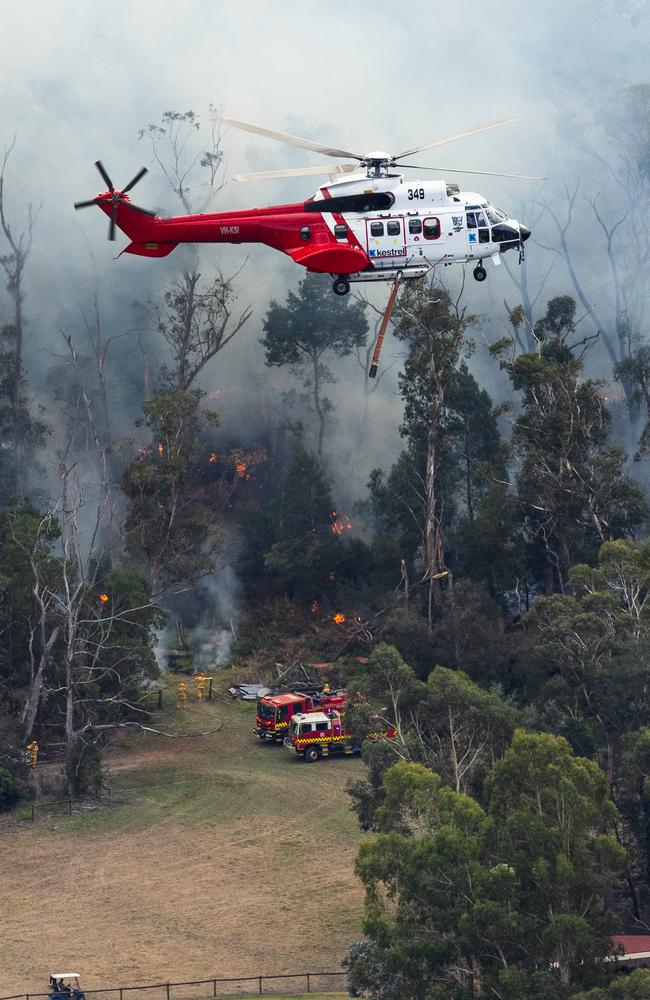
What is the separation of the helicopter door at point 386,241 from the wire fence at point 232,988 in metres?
20.2

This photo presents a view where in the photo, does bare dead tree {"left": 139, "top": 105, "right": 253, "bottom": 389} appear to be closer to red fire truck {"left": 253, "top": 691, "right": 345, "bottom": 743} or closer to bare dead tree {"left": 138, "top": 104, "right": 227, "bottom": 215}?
bare dead tree {"left": 138, "top": 104, "right": 227, "bottom": 215}

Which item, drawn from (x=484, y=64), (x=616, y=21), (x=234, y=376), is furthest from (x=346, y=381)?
(x=616, y=21)

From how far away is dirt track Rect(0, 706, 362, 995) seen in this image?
166ft

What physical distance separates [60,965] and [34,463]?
5147 cm

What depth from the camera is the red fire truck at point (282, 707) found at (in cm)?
6869

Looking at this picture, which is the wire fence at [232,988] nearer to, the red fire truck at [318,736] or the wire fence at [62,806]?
the wire fence at [62,806]

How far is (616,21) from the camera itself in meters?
129

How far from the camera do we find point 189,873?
56.9m

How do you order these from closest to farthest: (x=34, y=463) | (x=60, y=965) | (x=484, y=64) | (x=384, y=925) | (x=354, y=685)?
(x=384, y=925) → (x=60, y=965) → (x=354, y=685) → (x=34, y=463) → (x=484, y=64)

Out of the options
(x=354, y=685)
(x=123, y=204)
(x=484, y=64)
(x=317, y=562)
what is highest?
(x=484, y=64)

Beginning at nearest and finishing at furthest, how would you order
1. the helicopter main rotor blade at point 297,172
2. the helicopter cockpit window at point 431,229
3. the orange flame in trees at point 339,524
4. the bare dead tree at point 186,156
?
the helicopter main rotor blade at point 297,172 → the helicopter cockpit window at point 431,229 → the orange flame in trees at point 339,524 → the bare dead tree at point 186,156

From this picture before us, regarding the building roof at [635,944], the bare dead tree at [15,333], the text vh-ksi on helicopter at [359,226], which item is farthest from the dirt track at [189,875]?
the bare dead tree at [15,333]

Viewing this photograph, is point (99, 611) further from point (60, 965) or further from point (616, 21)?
point (616, 21)

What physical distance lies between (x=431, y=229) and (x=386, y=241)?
1523mm
